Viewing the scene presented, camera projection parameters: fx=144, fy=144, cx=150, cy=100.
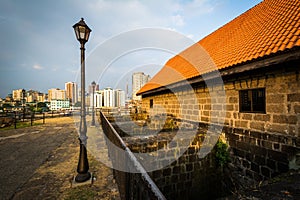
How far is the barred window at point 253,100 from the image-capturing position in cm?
399

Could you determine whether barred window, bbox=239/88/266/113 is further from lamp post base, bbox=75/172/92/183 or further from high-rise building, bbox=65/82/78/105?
high-rise building, bbox=65/82/78/105

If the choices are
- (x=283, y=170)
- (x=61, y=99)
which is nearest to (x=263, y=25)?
(x=283, y=170)

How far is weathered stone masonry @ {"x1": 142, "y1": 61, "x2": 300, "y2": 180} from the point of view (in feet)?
10.7

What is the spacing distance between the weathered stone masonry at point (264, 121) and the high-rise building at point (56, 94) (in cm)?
10312

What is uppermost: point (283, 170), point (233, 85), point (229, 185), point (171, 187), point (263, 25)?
point (263, 25)

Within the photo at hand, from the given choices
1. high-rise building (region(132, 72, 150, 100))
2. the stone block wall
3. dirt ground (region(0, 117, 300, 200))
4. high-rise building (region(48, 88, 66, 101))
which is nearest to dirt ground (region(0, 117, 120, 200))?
dirt ground (region(0, 117, 300, 200))

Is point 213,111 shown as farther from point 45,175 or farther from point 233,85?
point 45,175

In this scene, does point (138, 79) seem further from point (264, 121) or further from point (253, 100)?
point (264, 121)

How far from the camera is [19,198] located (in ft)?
11.0

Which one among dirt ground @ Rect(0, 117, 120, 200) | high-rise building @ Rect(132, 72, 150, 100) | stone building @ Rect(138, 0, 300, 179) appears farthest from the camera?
high-rise building @ Rect(132, 72, 150, 100)

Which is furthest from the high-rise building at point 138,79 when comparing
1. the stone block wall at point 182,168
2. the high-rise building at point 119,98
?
the stone block wall at point 182,168

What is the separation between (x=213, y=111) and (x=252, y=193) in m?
3.62

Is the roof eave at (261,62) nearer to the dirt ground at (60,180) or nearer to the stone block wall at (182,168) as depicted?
the stone block wall at (182,168)

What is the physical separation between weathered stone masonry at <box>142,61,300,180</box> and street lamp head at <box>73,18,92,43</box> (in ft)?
15.1
